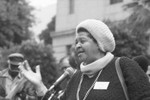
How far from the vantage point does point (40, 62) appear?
15539mm

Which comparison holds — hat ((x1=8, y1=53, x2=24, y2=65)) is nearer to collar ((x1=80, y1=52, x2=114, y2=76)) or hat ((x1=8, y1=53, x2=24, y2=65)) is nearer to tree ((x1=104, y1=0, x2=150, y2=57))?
collar ((x1=80, y1=52, x2=114, y2=76))

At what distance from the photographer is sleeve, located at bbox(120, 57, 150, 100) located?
300 cm

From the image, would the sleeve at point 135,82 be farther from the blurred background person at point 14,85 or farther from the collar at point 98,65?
the blurred background person at point 14,85

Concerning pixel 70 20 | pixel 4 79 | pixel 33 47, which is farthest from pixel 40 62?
pixel 4 79

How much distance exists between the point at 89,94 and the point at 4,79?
353 centimetres

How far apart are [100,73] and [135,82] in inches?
14.6

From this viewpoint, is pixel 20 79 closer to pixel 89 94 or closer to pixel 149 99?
pixel 89 94

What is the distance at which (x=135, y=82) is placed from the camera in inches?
119

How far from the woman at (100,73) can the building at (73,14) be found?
51.2 ft

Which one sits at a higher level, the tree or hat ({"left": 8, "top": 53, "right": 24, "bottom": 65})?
hat ({"left": 8, "top": 53, "right": 24, "bottom": 65})

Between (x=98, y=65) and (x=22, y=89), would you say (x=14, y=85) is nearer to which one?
(x=22, y=89)

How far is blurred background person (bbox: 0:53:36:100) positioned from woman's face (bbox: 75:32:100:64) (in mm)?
2561

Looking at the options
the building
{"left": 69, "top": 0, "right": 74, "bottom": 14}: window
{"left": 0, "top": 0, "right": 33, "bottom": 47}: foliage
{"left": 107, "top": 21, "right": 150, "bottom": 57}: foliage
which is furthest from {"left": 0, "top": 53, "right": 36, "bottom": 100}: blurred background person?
{"left": 69, "top": 0, "right": 74, "bottom": 14}: window

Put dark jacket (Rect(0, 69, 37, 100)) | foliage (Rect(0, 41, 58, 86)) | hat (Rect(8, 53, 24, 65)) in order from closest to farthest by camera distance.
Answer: dark jacket (Rect(0, 69, 37, 100)) < hat (Rect(8, 53, 24, 65)) < foliage (Rect(0, 41, 58, 86))
